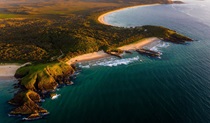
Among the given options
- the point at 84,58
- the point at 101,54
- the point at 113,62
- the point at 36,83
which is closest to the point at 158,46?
the point at 101,54

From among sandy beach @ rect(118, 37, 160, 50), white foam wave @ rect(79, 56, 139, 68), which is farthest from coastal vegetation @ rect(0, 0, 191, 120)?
white foam wave @ rect(79, 56, 139, 68)

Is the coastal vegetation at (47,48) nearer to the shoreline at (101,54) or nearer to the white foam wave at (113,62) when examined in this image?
the shoreline at (101,54)

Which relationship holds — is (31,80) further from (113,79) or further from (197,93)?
(197,93)

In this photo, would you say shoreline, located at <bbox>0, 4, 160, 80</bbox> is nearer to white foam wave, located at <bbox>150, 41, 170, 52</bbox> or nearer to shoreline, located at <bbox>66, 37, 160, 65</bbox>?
shoreline, located at <bbox>66, 37, 160, 65</bbox>

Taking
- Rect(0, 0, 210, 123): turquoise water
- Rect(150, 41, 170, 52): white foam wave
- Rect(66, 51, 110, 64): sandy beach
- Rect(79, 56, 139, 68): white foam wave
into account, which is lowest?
Rect(0, 0, 210, 123): turquoise water

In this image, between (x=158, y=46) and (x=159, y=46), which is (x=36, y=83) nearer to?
(x=158, y=46)

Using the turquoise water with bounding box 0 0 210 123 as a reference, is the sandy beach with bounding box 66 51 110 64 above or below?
above

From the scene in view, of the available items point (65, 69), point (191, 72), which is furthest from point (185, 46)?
point (65, 69)

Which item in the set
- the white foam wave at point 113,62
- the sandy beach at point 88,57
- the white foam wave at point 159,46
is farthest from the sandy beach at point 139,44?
the white foam wave at point 113,62
